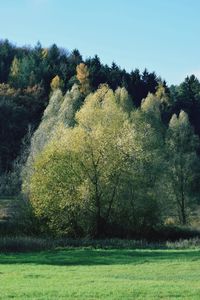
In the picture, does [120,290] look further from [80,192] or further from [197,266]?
[80,192]

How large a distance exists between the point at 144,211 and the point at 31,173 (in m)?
12.2

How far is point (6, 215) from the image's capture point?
54688 mm

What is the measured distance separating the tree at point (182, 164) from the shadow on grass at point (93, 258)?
30.9 m

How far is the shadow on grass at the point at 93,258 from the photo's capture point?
2766cm

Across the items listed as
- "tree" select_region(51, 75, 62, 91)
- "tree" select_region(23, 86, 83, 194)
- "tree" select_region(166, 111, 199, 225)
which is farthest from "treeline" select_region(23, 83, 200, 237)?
"tree" select_region(51, 75, 62, 91)

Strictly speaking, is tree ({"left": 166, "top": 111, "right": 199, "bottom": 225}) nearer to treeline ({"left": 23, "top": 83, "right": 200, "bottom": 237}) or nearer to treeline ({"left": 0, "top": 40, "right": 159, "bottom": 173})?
treeline ({"left": 23, "top": 83, "right": 200, "bottom": 237})

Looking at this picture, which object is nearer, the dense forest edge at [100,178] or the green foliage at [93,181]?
the green foliage at [93,181]

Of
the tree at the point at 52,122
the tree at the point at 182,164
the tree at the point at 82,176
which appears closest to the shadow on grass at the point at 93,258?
the tree at the point at 82,176

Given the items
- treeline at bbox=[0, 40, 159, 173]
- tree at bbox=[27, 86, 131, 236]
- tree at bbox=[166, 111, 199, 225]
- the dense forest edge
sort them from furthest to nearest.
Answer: treeline at bbox=[0, 40, 159, 173] → tree at bbox=[166, 111, 199, 225] → the dense forest edge → tree at bbox=[27, 86, 131, 236]

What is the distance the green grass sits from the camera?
647 inches

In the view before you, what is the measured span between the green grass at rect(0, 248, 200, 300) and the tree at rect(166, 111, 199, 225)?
109 ft

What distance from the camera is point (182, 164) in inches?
2665

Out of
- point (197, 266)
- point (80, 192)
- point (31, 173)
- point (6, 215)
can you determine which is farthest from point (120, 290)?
point (6, 215)

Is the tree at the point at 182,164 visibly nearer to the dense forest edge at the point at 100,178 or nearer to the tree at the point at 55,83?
the dense forest edge at the point at 100,178
